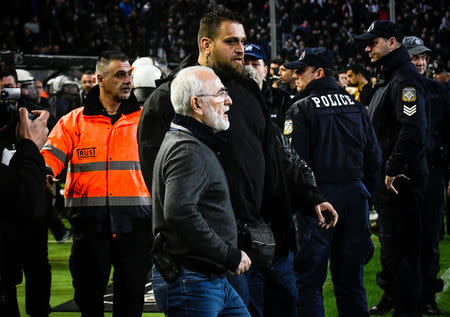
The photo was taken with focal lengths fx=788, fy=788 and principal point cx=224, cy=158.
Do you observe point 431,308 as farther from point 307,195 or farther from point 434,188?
point 307,195

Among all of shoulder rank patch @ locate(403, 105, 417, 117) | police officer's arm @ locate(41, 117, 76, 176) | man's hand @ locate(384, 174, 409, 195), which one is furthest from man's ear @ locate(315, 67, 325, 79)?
police officer's arm @ locate(41, 117, 76, 176)

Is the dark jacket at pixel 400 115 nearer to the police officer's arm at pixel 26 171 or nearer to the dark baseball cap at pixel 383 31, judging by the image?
the dark baseball cap at pixel 383 31

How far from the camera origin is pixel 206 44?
155 inches

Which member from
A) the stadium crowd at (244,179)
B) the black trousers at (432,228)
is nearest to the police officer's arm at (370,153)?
the stadium crowd at (244,179)

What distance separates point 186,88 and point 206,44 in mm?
723

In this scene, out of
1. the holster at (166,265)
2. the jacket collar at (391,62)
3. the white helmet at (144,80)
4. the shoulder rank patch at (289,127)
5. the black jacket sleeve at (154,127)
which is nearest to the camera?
the holster at (166,265)

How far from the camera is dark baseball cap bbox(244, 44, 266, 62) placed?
5.89 m

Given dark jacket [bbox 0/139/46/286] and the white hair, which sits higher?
the white hair

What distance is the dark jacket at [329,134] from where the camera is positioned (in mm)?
5062

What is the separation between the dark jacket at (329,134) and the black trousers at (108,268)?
1199mm

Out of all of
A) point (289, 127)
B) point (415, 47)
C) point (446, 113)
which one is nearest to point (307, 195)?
point (289, 127)

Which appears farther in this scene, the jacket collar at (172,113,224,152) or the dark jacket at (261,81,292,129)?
the dark jacket at (261,81,292,129)

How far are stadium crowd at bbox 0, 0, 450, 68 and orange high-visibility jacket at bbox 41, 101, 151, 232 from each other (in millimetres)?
17842

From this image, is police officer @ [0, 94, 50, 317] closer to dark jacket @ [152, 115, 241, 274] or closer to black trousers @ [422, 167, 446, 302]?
dark jacket @ [152, 115, 241, 274]
